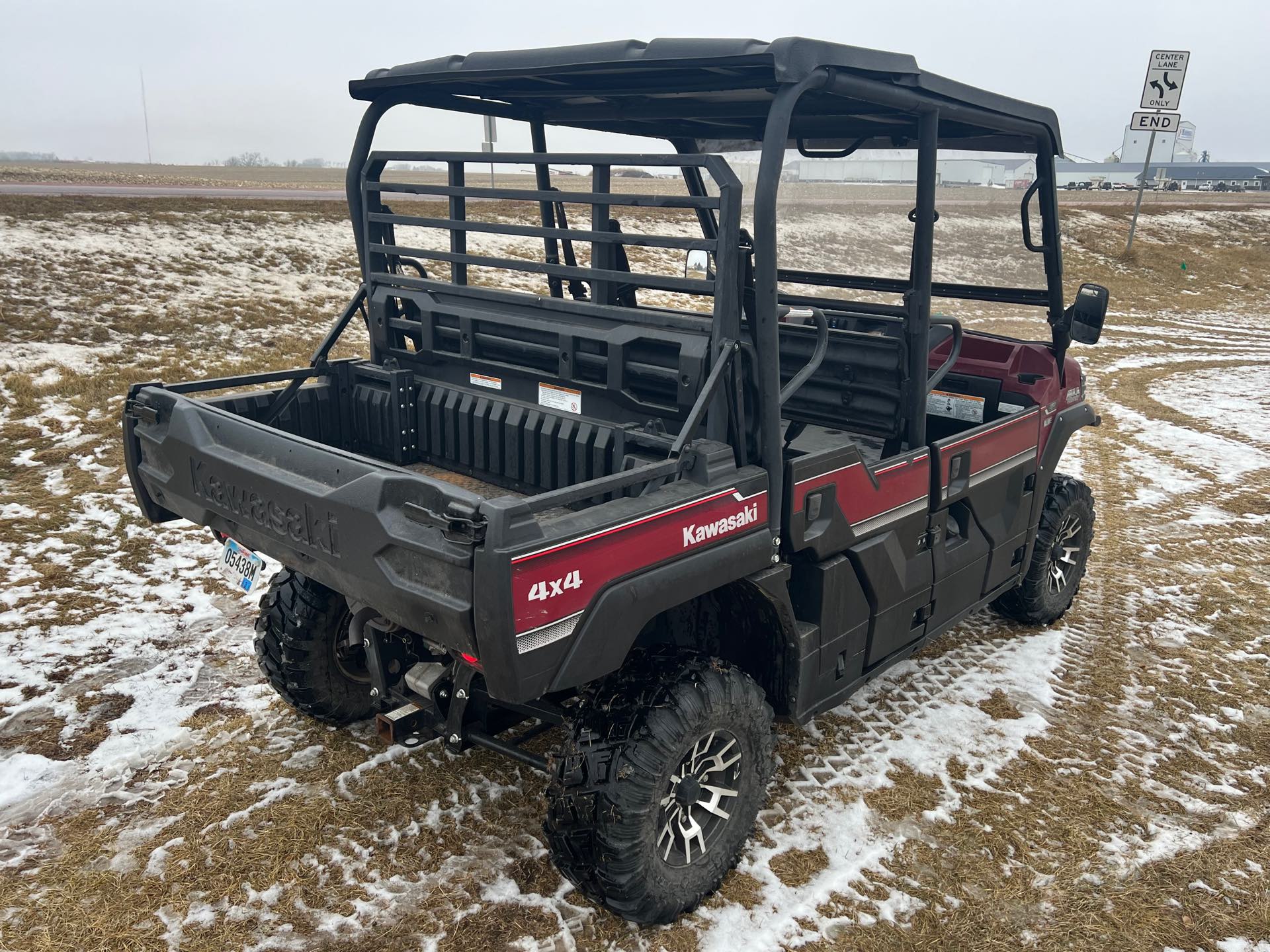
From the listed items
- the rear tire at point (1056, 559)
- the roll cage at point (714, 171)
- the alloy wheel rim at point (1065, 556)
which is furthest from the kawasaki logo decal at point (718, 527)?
the alloy wheel rim at point (1065, 556)

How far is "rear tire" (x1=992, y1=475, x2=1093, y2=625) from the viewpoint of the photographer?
4508 millimetres

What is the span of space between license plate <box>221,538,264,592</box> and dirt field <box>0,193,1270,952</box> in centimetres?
84

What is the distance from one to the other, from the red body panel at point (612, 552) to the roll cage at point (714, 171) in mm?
124

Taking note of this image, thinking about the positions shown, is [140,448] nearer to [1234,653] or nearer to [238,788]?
[238,788]

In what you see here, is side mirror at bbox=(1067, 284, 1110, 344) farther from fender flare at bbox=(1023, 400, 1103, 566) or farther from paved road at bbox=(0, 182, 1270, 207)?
paved road at bbox=(0, 182, 1270, 207)

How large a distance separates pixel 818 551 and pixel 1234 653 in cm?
293

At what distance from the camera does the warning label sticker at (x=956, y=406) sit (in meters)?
4.26

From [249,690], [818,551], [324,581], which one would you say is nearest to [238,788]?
[249,690]

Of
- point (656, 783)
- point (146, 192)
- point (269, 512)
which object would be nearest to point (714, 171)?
point (269, 512)

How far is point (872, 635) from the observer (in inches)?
130

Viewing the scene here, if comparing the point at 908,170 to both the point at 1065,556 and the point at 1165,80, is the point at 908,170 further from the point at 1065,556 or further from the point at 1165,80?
the point at 1165,80

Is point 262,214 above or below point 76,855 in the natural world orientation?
above

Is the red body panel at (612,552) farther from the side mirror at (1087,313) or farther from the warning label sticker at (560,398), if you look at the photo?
the side mirror at (1087,313)

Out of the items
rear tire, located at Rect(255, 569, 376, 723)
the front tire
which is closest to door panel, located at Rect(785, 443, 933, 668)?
the front tire
